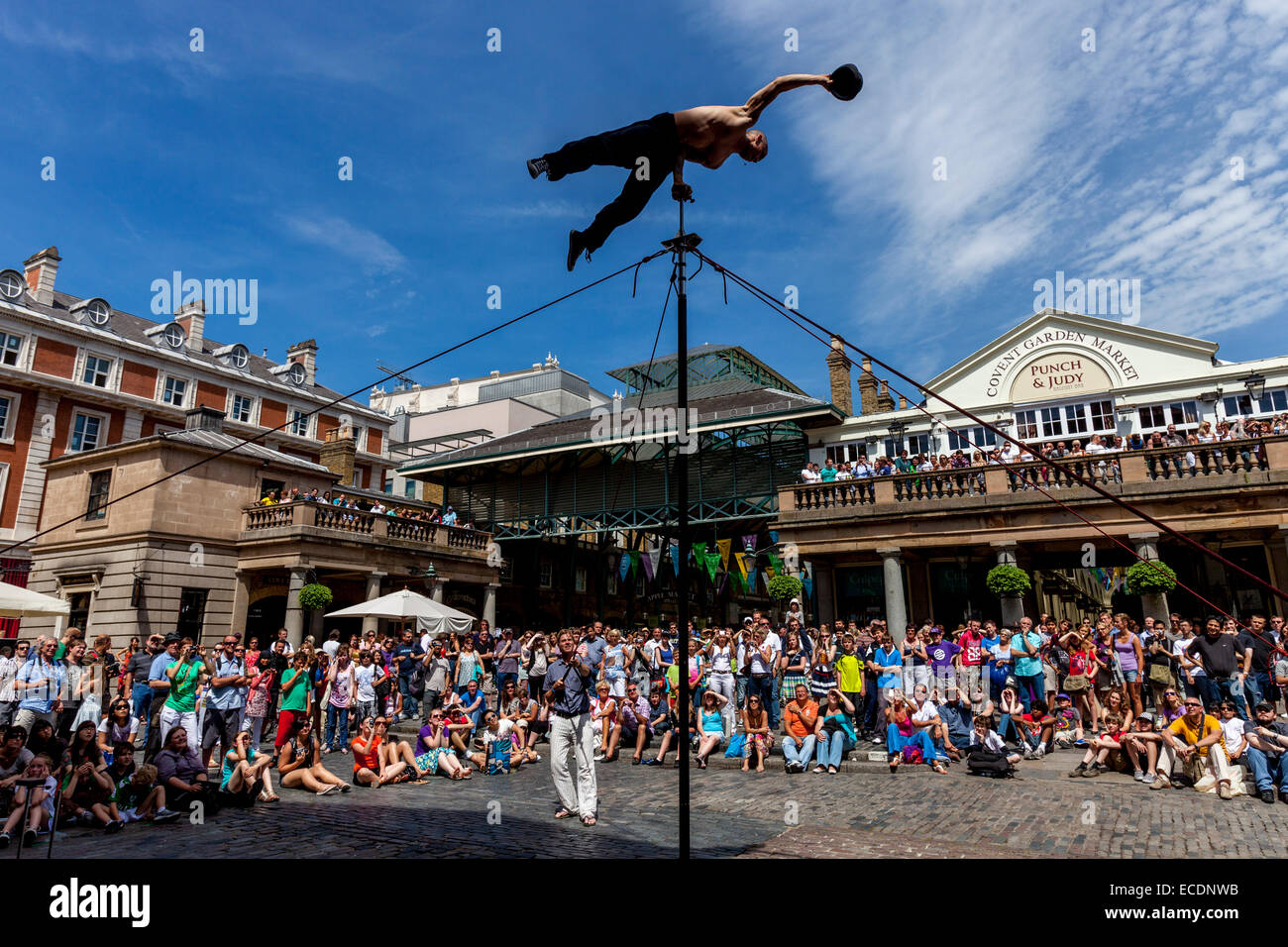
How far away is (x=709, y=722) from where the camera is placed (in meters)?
13.6

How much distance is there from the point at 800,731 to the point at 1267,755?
20.1ft

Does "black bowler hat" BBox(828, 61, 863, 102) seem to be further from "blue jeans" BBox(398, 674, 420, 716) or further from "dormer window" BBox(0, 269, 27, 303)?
"dormer window" BBox(0, 269, 27, 303)

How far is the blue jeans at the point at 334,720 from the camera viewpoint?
1504cm

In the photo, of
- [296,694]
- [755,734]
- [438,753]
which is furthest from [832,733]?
[296,694]

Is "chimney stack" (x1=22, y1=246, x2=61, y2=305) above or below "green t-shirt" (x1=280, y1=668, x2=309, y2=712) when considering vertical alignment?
above

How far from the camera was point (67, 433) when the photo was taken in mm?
36688

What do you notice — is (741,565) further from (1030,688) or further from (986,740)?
(986,740)

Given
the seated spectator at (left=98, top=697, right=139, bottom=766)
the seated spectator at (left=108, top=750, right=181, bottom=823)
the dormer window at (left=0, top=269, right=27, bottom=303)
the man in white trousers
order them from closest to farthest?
the man in white trousers
the seated spectator at (left=108, top=750, right=181, bottom=823)
the seated spectator at (left=98, top=697, right=139, bottom=766)
the dormer window at (left=0, top=269, right=27, bottom=303)

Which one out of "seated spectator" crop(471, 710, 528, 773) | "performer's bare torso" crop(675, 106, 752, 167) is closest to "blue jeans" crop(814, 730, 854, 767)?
"seated spectator" crop(471, 710, 528, 773)

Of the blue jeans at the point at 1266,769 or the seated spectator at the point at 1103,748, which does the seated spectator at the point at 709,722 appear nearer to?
the seated spectator at the point at 1103,748

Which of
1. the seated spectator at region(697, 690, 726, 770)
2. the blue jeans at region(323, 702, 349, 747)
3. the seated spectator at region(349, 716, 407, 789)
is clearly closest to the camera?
the seated spectator at region(349, 716, 407, 789)

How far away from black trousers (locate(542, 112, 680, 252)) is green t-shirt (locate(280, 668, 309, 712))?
33.9 feet

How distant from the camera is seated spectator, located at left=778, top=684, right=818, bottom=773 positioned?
12.5m

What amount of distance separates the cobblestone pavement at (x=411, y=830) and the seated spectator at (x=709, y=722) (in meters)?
1.87
